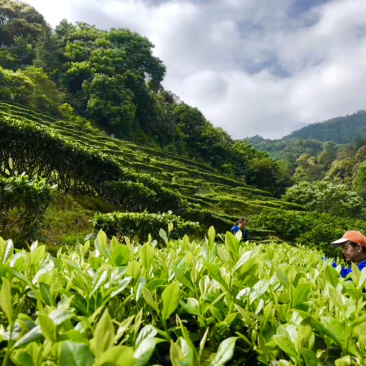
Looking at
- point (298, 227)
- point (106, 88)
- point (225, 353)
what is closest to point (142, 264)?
point (225, 353)

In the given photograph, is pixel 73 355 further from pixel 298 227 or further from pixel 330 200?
pixel 330 200

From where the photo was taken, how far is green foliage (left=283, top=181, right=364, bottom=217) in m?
36.0

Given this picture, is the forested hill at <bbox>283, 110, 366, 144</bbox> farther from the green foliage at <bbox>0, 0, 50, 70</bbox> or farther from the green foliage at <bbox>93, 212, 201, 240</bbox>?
the green foliage at <bbox>93, 212, 201, 240</bbox>

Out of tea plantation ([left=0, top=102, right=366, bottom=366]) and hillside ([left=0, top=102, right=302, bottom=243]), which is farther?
hillside ([left=0, top=102, right=302, bottom=243])

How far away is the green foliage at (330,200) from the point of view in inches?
1419

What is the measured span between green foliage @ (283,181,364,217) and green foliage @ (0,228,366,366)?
36.8 m

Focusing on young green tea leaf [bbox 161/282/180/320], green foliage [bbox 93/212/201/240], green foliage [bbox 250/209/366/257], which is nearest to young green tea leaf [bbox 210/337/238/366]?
young green tea leaf [bbox 161/282/180/320]

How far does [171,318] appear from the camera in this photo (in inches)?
43.4

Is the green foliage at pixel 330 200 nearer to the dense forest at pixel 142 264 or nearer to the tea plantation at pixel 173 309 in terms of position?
the dense forest at pixel 142 264

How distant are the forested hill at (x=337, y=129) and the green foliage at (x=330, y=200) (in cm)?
10150

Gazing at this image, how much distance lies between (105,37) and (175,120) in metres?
16.0

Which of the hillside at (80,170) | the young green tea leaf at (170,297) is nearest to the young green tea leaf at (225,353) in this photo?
the young green tea leaf at (170,297)

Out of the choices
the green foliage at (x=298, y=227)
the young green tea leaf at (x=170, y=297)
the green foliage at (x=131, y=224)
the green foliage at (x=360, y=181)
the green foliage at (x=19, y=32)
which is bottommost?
the green foliage at (x=298, y=227)

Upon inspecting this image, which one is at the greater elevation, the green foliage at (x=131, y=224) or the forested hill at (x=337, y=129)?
the forested hill at (x=337, y=129)
